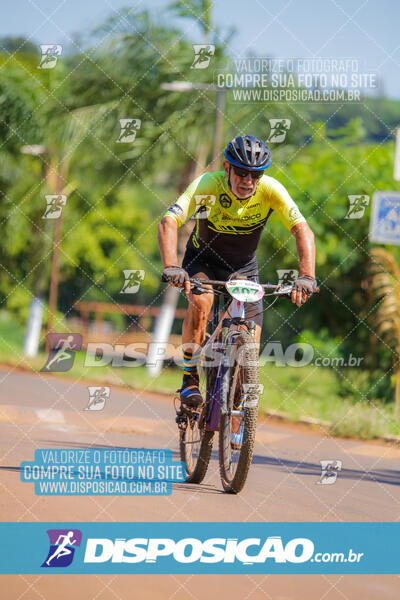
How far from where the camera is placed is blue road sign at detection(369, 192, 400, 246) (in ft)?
35.2

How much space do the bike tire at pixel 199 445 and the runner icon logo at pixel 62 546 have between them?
178cm

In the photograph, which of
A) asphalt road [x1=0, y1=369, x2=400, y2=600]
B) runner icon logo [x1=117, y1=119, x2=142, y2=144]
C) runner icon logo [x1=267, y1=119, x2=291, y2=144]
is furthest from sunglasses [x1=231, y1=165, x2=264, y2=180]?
runner icon logo [x1=117, y1=119, x2=142, y2=144]

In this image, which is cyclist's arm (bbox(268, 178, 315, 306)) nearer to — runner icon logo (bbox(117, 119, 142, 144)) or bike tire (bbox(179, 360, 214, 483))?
bike tire (bbox(179, 360, 214, 483))

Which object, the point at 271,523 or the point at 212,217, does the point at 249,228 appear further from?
the point at 271,523

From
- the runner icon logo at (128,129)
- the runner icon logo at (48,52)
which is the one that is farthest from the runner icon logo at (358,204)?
the runner icon logo at (128,129)

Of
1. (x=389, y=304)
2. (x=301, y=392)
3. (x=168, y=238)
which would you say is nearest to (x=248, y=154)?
(x=168, y=238)

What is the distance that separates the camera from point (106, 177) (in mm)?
24062

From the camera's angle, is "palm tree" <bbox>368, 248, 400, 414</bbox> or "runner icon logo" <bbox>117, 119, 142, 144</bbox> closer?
"palm tree" <bbox>368, 248, 400, 414</bbox>

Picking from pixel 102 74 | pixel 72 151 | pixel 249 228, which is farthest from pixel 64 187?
pixel 249 228

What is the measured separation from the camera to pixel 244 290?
6137 mm

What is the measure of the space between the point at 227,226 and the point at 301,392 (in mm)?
11992

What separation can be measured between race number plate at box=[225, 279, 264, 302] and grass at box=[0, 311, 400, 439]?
5.70 m

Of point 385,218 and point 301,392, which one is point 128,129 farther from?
point 385,218

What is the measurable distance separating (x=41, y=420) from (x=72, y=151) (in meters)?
14.2
